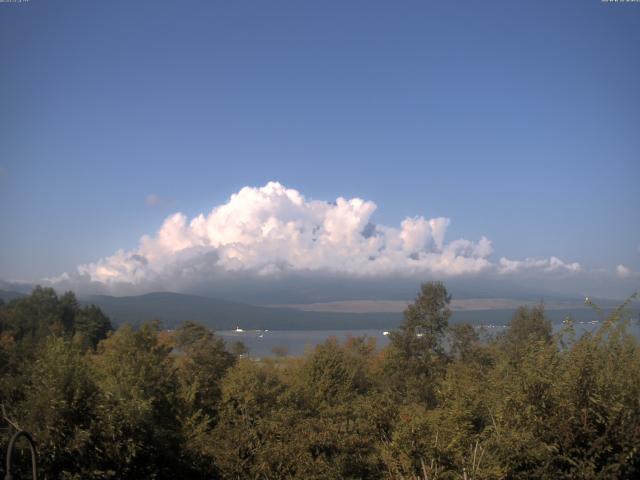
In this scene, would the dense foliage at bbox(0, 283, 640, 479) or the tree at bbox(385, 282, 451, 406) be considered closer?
the dense foliage at bbox(0, 283, 640, 479)

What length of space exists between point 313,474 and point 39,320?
8690cm

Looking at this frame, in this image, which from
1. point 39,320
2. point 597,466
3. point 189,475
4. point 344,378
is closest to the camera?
point 597,466

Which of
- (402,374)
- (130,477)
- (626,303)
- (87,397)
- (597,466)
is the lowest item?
(402,374)

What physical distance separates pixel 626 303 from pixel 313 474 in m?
9.23

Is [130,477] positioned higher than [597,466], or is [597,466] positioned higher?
[597,466]

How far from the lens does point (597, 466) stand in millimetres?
12539

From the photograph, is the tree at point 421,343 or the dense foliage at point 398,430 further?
the tree at point 421,343

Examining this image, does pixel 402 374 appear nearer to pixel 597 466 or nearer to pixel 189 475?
pixel 189 475

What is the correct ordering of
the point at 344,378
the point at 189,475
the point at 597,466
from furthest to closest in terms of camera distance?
the point at 344,378 < the point at 189,475 < the point at 597,466

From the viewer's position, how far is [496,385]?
1811 cm

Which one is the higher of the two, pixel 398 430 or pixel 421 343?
pixel 398 430

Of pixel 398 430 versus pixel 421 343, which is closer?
pixel 398 430

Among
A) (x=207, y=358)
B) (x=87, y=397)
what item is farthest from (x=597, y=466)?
(x=207, y=358)

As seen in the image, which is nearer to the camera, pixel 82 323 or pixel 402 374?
A: pixel 402 374
